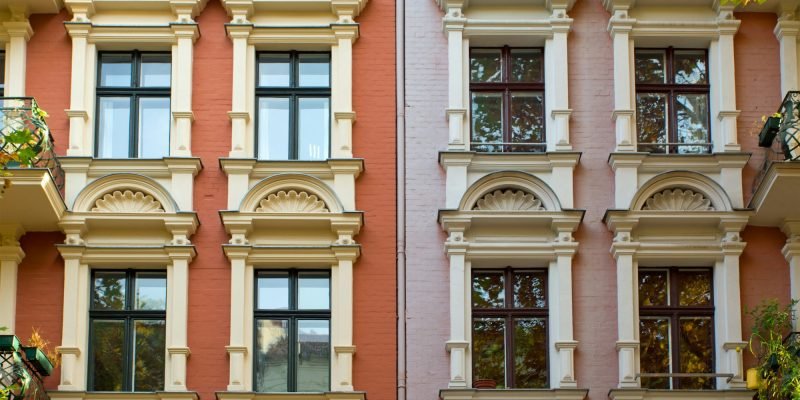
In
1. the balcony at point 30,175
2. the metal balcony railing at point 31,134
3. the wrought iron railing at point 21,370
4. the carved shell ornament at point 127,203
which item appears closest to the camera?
the wrought iron railing at point 21,370

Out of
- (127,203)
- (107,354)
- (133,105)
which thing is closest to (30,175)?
(127,203)

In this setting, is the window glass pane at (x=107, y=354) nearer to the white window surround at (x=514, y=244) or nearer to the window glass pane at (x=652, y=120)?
the white window surround at (x=514, y=244)

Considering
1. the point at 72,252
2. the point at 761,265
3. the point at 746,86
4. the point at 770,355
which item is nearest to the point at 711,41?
the point at 746,86

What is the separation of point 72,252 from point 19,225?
787 millimetres

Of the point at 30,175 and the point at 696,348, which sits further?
the point at 696,348

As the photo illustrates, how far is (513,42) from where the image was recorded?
886 inches

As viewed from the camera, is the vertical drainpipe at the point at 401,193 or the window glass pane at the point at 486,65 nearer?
the vertical drainpipe at the point at 401,193

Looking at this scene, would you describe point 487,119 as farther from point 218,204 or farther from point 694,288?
point 218,204

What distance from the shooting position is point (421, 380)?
20.8 metres

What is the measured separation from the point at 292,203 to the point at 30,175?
3.50m

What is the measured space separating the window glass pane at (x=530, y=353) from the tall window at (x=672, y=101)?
298 centimetres

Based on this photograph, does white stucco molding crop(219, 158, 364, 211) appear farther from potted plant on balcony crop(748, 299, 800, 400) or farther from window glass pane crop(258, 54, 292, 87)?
potted plant on balcony crop(748, 299, 800, 400)

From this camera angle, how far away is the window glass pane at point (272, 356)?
69.1 feet

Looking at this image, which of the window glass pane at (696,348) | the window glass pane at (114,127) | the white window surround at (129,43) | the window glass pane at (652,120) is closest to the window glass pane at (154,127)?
the window glass pane at (114,127)
